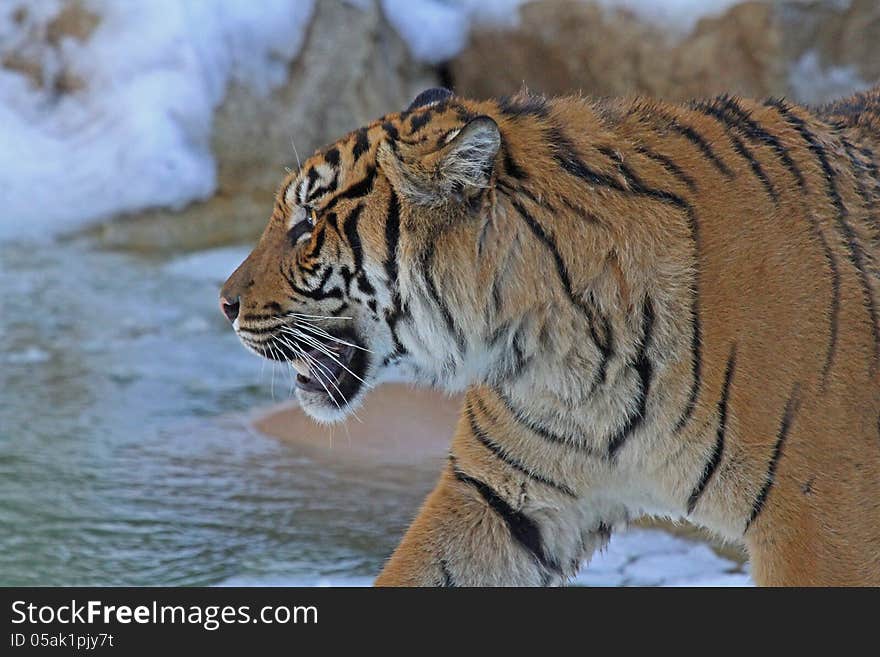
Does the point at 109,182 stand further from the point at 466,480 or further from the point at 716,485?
the point at 716,485

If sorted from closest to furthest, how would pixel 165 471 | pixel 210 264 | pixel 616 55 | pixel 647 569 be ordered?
pixel 647 569, pixel 165 471, pixel 210 264, pixel 616 55

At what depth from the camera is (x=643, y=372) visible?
91.1 inches

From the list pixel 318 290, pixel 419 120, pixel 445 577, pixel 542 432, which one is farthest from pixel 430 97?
pixel 445 577

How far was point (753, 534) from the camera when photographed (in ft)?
7.55

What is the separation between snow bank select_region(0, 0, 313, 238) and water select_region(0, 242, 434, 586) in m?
0.69

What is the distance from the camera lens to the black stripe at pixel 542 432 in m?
2.41

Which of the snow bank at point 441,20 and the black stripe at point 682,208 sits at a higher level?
the snow bank at point 441,20

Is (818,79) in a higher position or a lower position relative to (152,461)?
higher

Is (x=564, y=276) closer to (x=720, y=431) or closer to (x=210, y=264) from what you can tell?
(x=720, y=431)

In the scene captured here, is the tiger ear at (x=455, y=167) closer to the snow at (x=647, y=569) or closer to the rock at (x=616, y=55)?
the snow at (x=647, y=569)

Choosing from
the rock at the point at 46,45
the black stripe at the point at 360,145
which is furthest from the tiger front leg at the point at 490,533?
the rock at the point at 46,45

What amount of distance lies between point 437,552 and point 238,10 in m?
4.56

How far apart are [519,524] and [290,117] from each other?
422cm

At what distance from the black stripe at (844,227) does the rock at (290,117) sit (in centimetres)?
380
